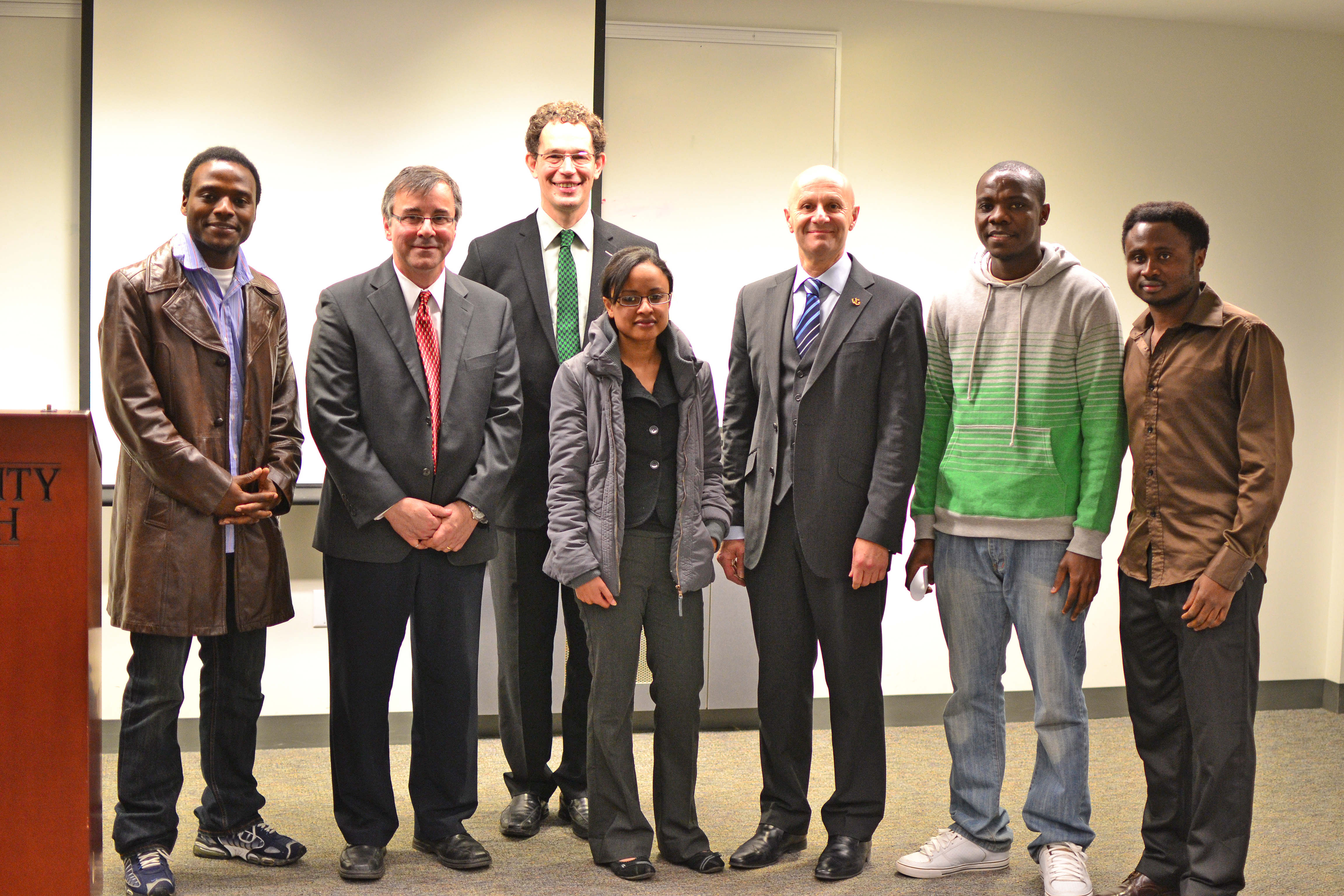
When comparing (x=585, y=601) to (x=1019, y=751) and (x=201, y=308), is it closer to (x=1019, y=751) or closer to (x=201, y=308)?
(x=201, y=308)

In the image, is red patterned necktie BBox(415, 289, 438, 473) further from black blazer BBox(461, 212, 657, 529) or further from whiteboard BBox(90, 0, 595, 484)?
whiteboard BBox(90, 0, 595, 484)

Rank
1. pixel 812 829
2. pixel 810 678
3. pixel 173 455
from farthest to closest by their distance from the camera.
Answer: pixel 812 829
pixel 810 678
pixel 173 455

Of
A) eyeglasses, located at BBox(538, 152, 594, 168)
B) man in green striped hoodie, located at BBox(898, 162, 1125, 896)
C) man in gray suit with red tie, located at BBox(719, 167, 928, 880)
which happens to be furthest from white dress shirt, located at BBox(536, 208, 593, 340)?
man in green striped hoodie, located at BBox(898, 162, 1125, 896)

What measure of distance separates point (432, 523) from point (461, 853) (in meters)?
0.93

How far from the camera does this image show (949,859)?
3166mm

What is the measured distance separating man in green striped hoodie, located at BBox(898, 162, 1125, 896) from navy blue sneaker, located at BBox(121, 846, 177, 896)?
6.40ft

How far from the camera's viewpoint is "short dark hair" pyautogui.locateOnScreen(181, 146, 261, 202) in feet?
10.1

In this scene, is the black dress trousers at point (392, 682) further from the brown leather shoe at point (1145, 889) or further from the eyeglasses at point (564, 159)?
the brown leather shoe at point (1145, 889)

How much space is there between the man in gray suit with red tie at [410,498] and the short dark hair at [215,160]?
38 centimetres

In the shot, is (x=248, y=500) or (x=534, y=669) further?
(x=534, y=669)

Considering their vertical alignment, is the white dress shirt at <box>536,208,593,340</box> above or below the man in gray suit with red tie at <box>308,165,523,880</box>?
above

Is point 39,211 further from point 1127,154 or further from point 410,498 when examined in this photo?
point 1127,154

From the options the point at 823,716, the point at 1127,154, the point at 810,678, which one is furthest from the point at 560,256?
the point at 1127,154

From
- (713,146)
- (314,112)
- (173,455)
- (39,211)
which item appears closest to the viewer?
(173,455)
